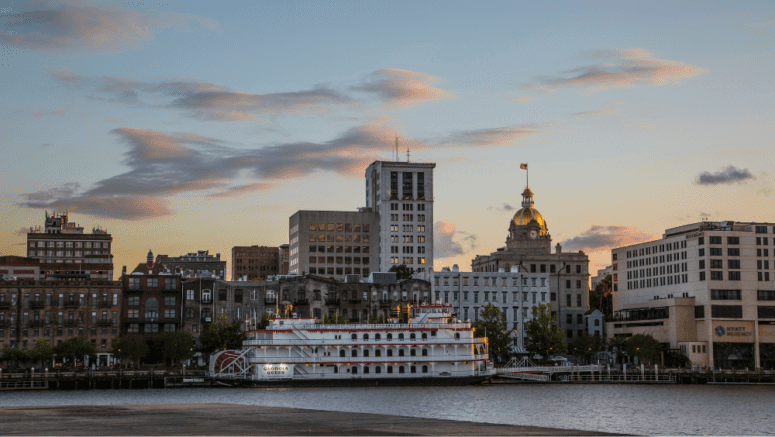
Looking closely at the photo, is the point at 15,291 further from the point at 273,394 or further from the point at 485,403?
the point at 485,403

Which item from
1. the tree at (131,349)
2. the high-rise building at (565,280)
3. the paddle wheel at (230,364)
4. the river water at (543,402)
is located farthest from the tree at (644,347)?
the tree at (131,349)

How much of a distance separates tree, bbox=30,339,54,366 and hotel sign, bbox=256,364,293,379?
34.2m

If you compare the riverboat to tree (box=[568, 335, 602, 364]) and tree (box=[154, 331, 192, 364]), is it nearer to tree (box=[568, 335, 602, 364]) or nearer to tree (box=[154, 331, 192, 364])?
tree (box=[154, 331, 192, 364])

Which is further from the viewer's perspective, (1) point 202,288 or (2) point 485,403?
(1) point 202,288

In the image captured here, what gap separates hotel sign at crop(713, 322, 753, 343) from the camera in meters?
152

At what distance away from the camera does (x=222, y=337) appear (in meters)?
132

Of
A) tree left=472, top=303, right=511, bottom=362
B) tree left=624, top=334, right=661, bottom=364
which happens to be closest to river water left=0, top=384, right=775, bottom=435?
tree left=472, top=303, right=511, bottom=362

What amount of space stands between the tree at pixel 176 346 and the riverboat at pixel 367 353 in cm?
1321

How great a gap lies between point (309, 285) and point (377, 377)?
33.6 m

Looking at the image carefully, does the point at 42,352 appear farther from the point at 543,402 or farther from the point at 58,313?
the point at 543,402

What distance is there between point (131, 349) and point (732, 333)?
307 ft

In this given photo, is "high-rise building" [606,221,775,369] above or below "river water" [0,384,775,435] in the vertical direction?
above

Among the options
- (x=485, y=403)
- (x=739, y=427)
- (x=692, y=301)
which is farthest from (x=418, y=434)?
(x=692, y=301)

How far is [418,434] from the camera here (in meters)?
24.4
